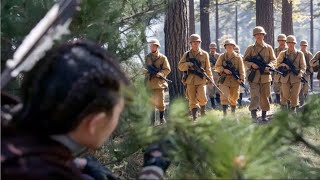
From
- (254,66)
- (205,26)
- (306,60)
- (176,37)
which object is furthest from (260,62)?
(205,26)

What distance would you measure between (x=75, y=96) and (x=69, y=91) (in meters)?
0.02

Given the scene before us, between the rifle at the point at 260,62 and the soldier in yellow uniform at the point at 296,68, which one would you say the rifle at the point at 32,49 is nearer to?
the rifle at the point at 260,62

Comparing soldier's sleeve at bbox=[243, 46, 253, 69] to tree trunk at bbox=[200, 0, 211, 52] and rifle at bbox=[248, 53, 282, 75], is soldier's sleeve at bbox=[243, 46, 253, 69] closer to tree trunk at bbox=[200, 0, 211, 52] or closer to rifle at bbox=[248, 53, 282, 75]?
rifle at bbox=[248, 53, 282, 75]

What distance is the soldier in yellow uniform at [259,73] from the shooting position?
1038cm

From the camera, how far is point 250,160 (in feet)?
3.62

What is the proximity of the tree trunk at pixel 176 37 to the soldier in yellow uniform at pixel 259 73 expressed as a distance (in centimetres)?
155

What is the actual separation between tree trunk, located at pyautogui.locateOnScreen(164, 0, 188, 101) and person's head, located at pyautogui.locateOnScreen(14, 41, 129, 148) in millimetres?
9865

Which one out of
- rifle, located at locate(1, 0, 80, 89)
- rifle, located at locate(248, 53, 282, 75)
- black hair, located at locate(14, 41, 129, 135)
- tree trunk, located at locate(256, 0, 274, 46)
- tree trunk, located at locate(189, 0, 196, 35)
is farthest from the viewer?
tree trunk, located at locate(189, 0, 196, 35)

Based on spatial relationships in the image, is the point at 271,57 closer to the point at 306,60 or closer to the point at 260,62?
the point at 260,62

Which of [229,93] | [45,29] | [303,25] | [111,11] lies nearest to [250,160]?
[45,29]

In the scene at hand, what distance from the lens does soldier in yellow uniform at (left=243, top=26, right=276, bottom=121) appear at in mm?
10383

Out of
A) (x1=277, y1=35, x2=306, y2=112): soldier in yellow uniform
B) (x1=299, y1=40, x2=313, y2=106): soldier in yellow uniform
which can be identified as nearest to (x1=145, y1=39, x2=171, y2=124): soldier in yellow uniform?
→ (x1=277, y1=35, x2=306, y2=112): soldier in yellow uniform

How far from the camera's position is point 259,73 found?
1048cm

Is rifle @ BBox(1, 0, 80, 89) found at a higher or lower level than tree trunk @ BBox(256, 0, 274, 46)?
lower
